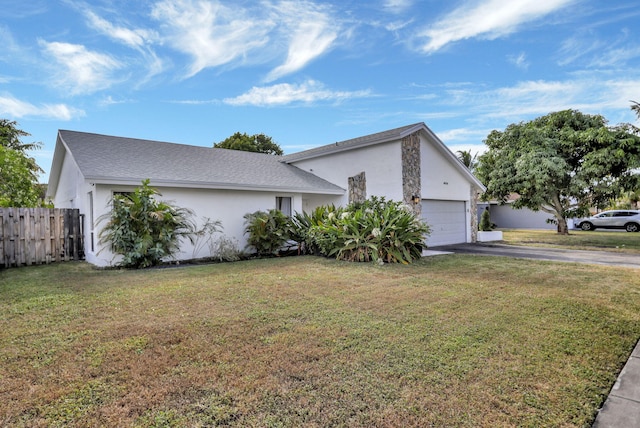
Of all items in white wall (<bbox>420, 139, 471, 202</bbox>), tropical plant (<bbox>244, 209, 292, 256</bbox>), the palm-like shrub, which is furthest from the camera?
white wall (<bbox>420, 139, 471, 202</bbox>)

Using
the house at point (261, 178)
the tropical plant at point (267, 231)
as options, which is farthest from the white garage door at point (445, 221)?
the tropical plant at point (267, 231)

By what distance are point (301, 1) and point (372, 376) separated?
35.2 ft

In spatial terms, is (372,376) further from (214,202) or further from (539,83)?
(539,83)

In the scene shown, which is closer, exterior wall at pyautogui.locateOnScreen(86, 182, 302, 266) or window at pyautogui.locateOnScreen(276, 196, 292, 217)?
exterior wall at pyautogui.locateOnScreen(86, 182, 302, 266)

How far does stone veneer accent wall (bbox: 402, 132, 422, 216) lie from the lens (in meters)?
12.8

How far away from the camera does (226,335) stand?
3.95 metres

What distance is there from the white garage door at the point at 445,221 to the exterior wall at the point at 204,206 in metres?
6.24

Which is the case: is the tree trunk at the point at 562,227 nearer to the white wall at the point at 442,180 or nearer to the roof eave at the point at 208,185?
the white wall at the point at 442,180

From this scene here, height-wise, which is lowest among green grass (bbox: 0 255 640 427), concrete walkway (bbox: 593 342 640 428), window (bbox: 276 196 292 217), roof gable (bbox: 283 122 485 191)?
concrete walkway (bbox: 593 342 640 428)

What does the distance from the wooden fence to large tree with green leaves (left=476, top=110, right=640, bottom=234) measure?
65.5 ft

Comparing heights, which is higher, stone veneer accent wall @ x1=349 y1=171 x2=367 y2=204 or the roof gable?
the roof gable

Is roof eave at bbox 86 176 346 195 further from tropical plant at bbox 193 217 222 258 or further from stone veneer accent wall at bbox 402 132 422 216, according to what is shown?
stone veneer accent wall at bbox 402 132 422 216

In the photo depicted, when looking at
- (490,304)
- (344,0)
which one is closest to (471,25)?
(344,0)

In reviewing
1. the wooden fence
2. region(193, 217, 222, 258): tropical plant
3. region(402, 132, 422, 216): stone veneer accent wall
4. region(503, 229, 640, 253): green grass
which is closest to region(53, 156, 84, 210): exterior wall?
the wooden fence
